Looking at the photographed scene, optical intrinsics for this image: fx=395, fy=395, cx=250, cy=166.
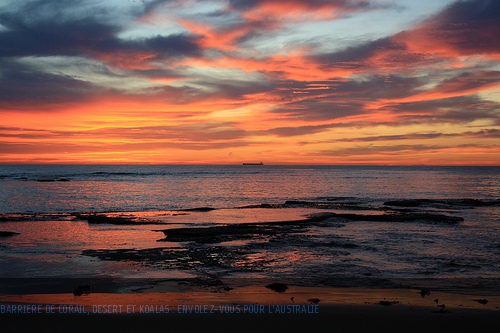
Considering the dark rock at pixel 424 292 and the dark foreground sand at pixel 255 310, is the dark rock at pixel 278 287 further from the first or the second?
the dark rock at pixel 424 292

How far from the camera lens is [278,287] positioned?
12250 mm

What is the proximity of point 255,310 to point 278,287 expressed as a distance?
7.56 feet

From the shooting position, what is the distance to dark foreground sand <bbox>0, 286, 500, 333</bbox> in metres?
8.92

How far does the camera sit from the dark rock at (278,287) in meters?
12.1

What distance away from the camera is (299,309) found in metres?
10.2

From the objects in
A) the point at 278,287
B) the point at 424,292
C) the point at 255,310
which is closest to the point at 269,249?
the point at 278,287

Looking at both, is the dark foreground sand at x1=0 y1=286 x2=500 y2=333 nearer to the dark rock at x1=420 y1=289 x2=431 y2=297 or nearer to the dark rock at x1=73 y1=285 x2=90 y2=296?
the dark rock at x1=420 y1=289 x2=431 y2=297

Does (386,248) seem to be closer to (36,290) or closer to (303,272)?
(303,272)

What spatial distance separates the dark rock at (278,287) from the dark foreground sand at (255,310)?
0.21 meters

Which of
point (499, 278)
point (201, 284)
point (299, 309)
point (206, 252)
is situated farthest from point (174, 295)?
point (499, 278)

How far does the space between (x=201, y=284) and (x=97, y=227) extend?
17.5 meters

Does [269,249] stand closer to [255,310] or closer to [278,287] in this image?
[278,287]

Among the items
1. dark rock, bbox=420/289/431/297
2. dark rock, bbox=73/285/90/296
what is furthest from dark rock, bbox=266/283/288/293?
dark rock, bbox=73/285/90/296

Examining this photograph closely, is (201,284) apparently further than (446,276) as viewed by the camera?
No
